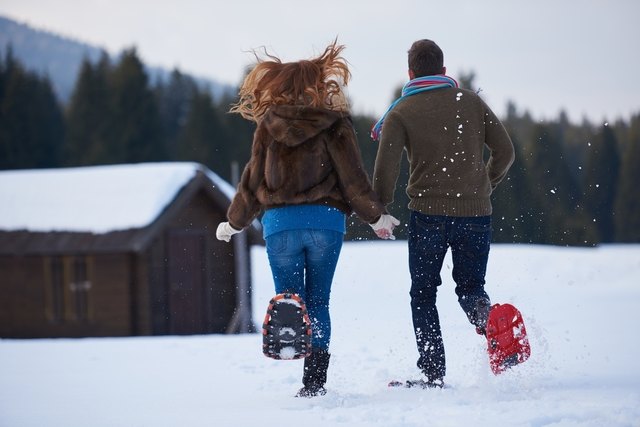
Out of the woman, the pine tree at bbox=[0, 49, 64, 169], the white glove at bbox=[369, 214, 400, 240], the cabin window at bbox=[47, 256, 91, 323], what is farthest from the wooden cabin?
the pine tree at bbox=[0, 49, 64, 169]

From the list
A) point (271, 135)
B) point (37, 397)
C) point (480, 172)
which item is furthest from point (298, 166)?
point (37, 397)

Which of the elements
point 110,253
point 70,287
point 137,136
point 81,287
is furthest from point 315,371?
point 137,136

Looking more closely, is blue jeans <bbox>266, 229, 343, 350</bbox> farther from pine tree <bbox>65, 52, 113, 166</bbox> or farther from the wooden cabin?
pine tree <bbox>65, 52, 113, 166</bbox>

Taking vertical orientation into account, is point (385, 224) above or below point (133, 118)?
above

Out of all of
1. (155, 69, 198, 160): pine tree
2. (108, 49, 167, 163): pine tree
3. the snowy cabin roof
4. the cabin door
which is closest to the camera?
the snowy cabin roof

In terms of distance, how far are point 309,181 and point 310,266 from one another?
1.59ft

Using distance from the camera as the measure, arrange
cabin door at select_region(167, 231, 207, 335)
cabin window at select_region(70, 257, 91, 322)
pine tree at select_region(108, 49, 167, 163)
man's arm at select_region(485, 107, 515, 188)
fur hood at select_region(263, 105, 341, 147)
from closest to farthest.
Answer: fur hood at select_region(263, 105, 341, 147) < man's arm at select_region(485, 107, 515, 188) < cabin window at select_region(70, 257, 91, 322) < cabin door at select_region(167, 231, 207, 335) < pine tree at select_region(108, 49, 167, 163)

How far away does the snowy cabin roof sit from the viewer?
16906mm

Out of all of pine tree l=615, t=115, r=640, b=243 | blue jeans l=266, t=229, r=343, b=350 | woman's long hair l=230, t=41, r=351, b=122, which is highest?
woman's long hair l=230, t=41, r=351, b=122

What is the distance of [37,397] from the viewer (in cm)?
533

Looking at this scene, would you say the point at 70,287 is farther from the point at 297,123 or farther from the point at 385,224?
the point at 385,224

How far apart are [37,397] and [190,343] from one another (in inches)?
119

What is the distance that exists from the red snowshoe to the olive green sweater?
613mm

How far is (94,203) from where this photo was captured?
17.7m
